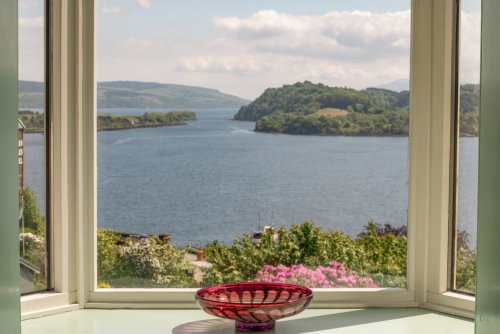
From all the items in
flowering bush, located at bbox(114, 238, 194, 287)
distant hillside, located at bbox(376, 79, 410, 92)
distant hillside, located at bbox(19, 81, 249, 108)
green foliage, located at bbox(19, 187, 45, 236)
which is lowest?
flowering bush, located at bbox(114, 238, 194, 287)

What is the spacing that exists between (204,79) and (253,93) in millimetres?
174

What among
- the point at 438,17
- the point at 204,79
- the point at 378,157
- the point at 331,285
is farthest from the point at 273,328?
the point at 438,17

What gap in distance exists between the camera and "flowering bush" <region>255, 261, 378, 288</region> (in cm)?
279

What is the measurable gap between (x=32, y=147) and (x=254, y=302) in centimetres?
86

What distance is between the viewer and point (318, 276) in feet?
9.19

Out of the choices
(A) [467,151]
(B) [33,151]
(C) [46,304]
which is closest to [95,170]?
(B) [33,151]

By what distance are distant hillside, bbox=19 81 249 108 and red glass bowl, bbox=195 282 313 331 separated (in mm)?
623

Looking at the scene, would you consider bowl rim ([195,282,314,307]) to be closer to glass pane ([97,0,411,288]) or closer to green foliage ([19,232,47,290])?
glass pane ([97,0,411,288])

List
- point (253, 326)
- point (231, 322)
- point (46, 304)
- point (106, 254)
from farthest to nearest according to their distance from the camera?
1. point (106, 254)
2. point (46, 304)
3. point (231, 322)
4. point (253, 326)

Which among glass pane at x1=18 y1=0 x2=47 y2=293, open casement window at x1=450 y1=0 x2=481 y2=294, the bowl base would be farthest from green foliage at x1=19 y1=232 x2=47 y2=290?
open casement window at x1=450 y1=0 x2=481 y2=294


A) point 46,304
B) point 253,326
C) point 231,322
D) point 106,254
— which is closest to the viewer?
point 253,326

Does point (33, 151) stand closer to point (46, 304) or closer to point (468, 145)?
point (46, 304)

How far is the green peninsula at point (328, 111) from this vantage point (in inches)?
110

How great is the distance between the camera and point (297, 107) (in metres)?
2.82
